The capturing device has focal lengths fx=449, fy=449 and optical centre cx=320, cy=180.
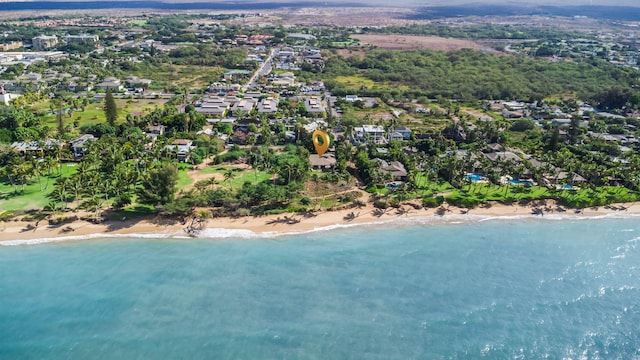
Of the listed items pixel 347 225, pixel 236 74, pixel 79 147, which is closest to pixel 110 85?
pixel 236 74

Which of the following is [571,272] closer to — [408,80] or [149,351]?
[149,351]

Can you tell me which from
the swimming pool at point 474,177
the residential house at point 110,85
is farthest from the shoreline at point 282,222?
the residential house at point 110,85

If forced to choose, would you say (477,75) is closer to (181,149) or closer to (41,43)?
(181,149)

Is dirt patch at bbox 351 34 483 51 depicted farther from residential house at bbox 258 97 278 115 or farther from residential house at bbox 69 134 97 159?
residential house at bbox 69 134 97 159

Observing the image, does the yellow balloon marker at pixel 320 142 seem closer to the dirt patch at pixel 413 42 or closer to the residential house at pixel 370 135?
the residential house at pixel 370 135

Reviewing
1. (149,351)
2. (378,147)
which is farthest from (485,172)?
(149,351)

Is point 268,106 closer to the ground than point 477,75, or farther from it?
closer to the ground
